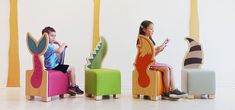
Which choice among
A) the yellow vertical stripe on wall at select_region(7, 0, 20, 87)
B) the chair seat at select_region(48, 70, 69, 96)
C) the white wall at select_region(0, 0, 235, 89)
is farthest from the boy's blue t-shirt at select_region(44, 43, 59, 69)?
the yellow vertical stripe on wall at select_region(7, 0, 20, 87)

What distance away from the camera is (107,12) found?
527 centimetres

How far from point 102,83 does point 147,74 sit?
532 mm

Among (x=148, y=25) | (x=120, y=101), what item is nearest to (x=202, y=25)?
(x=148, y=25)

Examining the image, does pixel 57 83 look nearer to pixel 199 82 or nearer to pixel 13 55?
pixel 13 55

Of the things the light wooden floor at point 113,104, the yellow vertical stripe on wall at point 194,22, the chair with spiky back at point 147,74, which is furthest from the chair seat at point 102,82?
the yellow vertical stripe on wall at point 194,22

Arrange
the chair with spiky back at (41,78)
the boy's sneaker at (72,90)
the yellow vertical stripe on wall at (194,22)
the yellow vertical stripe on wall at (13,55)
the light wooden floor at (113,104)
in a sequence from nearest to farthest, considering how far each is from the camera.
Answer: the light wooden floor at (113,104), the chair with spiky back at (41,78), the boy's sneaker at (72,90), the yellow vertical stripe on wall at (13,55), the yellow vertical stripe on wall at (194,22)

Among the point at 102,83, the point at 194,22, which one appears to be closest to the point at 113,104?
the point at 102,83

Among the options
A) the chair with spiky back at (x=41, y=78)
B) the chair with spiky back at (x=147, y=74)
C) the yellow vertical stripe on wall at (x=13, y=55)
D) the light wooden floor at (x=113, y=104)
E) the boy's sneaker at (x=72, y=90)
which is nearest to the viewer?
the light wooden floor at (x=113, y=104)

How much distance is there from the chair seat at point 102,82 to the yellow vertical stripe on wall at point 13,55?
62.1 inches

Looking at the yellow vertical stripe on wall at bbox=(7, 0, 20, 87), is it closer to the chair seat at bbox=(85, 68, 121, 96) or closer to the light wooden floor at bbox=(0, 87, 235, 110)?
the light wooden floor at bbox=(0, 87, 235, 110)

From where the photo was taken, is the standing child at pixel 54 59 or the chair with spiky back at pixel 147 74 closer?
the chair with spiky back at pixel 147 74

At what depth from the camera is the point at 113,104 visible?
3.65 meters

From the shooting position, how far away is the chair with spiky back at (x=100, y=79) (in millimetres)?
3908

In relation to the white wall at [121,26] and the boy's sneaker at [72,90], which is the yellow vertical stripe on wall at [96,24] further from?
the boy's sneaker at [72,90]
